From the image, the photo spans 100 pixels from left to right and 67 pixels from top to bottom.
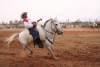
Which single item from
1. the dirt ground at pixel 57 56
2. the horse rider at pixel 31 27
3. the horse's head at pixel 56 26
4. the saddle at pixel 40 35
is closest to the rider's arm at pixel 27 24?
the horse rider at pixel 31 27

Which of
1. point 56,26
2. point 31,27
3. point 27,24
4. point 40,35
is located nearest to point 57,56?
point 40,35

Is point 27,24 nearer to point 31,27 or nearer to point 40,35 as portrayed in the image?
point 31,27

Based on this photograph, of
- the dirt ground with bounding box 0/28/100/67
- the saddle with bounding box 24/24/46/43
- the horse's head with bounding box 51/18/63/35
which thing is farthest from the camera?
the saddle with bounding box 24/24/46/43

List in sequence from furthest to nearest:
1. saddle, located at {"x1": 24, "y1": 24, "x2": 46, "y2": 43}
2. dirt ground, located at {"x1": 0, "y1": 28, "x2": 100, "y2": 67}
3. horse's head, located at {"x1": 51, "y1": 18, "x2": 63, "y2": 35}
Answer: saddle, located at {"x1": 24, "y1": 24, "x2": 46, "y2": 43} < horse's head, located at {"x1": 51, "y1": 18, "x2": 63, "y2": 35} < dirt ground, located at {"x1": 0, "y1": 28, "x2": 100, "y2": 67}

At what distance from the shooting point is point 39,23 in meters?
4.98

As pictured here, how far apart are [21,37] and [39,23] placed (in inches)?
50.6

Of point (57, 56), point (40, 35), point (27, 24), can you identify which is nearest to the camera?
point (27, 24)

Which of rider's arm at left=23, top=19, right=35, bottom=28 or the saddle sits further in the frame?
the saddle

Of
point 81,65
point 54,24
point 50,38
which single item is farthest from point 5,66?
point 81,65

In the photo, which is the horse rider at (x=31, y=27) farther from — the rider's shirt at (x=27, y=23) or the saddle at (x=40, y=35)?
the saddle at (x=40, y=35)

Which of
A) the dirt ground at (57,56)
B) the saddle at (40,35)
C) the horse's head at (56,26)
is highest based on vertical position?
the horse's head at (56,26)

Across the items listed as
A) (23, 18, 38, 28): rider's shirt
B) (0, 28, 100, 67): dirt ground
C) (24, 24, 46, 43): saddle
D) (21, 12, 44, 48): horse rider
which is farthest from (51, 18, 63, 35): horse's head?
(0, 28, 100, 67): dirt ground

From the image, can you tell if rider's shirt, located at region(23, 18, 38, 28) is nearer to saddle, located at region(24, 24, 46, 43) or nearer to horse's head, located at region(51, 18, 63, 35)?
saddle, located at region(24, 24, 46, 43)

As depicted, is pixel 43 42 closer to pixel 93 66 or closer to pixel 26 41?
pixel 26 41
